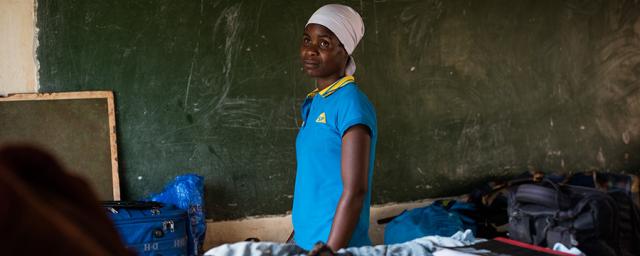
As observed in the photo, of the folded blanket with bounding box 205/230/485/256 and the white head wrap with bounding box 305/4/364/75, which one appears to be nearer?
the folded blanket with bounding box 205/230/485/256

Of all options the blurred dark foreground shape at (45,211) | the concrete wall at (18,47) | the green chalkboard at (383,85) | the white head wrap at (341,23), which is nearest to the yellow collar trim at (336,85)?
the white head wrap at (341,23)

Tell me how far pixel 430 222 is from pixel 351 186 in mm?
2524

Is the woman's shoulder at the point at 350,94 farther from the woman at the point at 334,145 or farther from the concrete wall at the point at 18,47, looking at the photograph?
the concrete wall at the point at 18,47

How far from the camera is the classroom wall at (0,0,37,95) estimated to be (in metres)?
3.79

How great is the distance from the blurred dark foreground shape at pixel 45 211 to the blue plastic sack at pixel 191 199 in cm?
322

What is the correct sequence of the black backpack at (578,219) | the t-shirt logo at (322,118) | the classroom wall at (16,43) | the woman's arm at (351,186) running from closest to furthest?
1. the woman's arm at (351,186)
2. the t-shirt logo at (322,118)
3. the black backpack at (578,219)
4. the classroom wall at (16,43)

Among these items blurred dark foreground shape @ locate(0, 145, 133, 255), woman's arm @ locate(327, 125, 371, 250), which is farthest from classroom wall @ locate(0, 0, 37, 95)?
blurred dark foreground shape @ locate(0, 145, 133, 255)

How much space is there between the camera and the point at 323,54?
225 centimetres

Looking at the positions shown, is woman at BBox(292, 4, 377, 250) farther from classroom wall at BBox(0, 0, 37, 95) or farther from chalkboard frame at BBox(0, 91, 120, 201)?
classroom wall at BBox(0, 0, 37, 95)

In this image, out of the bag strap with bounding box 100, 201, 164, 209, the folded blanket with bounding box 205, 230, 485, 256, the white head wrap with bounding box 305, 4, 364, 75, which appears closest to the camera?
the folded blanket with bounding box 205, 230, 485, 256

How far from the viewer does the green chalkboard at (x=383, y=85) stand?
4.03 meters

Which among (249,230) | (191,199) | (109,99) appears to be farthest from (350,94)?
(249,230)

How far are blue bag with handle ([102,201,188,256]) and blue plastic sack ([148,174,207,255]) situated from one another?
0.52ft

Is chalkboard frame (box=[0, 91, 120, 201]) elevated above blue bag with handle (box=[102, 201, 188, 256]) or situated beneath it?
elevated above
